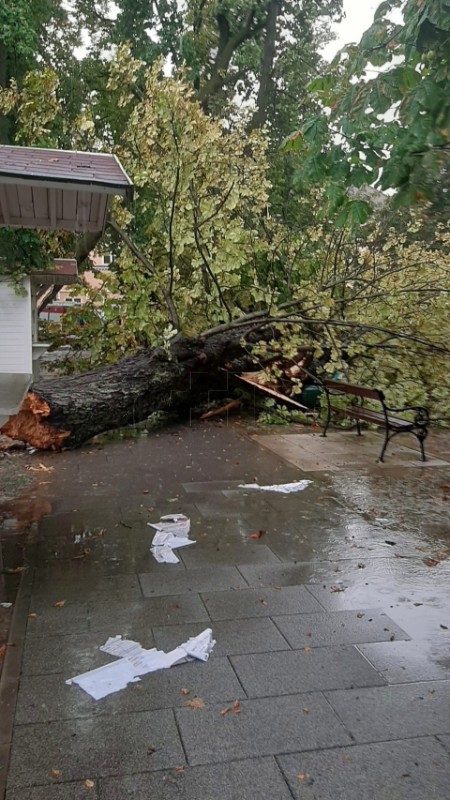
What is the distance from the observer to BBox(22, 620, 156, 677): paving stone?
10.1 ft

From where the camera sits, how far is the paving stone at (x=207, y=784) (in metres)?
2.25

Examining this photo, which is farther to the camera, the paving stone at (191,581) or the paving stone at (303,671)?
the paving stone at (191,581)

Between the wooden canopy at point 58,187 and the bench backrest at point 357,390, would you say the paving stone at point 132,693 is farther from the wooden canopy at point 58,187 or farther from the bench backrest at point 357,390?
the bench backrest at point 357,390

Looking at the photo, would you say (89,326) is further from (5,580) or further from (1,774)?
(1,774)

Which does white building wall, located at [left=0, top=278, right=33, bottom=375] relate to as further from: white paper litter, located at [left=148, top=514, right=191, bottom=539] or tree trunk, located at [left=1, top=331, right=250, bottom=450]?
white paper litter, located at [left=148, top=514, right=191, bottom=539]

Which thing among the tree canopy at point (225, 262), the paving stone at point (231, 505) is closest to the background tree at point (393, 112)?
the paving stone at point (231, 505)

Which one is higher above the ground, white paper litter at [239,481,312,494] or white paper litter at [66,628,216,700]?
white paper litter at [66,628,216,700]

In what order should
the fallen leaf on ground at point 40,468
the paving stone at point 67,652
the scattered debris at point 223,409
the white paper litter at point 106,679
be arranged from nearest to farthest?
1. the white paper litter at point 106,679
2. the paving stone at point 67,652
3. the fallen leaf on ground at point 40,468
4. the scattered debris at point 223,409

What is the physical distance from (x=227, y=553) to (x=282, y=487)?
76.4 inches

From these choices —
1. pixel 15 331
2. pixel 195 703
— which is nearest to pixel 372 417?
pixel 15 331

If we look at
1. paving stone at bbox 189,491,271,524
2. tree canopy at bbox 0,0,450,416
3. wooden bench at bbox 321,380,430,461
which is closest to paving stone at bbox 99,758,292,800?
paving stone at bbox 189,491,271,524

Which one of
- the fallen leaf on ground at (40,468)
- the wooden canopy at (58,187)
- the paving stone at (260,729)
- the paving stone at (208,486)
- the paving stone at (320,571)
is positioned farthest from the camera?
the fallen leaf on ground at (40,468)

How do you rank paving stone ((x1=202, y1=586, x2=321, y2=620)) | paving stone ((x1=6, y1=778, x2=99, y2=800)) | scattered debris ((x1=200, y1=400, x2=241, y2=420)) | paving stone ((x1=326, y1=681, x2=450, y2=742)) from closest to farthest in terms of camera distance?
paving stone ((x1=6, y1=778, x2=99, y2=800)) → paving stone ((x1=326, y1=681, x2=450, y2=742)) → paving stone ((x1=202, y1=586, x2=321, y2=620)) → scattered debris ((x1=200, y1=400, x2=241, y2=420))

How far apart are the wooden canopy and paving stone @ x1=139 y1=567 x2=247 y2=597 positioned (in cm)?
253
